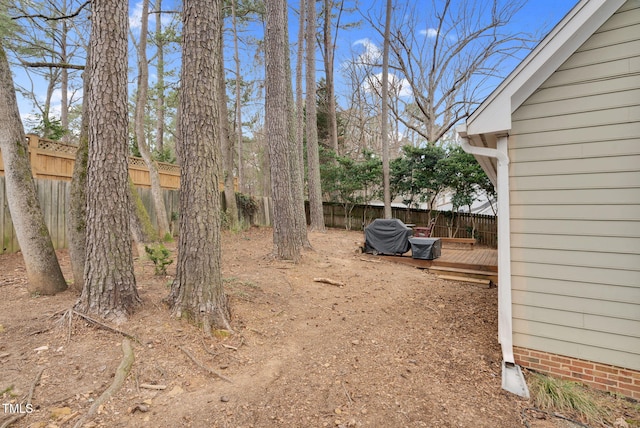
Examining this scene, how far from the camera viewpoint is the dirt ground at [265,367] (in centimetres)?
198

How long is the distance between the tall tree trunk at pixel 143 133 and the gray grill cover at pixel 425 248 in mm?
6407

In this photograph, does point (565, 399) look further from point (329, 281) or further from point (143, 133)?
point (143, 133)

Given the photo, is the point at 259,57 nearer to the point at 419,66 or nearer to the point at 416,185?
the point at 419,66

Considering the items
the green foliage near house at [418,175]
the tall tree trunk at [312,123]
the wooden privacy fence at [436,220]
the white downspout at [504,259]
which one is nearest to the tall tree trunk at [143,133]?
the tall tree trunk at [312,123]

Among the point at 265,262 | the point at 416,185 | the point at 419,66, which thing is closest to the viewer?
the point at 265,262

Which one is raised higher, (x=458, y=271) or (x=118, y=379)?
(x=118, y=379)

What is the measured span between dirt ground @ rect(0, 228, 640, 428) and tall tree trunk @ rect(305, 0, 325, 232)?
6.51 metres

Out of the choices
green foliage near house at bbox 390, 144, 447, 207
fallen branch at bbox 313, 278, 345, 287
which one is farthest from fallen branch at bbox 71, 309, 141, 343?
green foliage near house at bbox 390, 144, 447, 207

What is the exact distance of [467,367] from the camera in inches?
110

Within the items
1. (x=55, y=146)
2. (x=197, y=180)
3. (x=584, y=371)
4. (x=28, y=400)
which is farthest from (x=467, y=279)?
(x=55, y=146)

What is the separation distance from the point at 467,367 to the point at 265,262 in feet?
12.1

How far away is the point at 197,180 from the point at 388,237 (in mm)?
6051

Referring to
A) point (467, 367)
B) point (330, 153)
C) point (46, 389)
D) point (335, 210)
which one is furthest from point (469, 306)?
point (330, 153)

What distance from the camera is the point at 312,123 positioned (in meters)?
10.1
